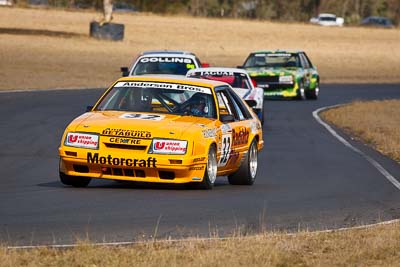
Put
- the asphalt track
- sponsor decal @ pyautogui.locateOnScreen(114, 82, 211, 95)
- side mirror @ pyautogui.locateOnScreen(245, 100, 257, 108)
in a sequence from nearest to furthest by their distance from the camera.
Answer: the asphalt track < sponsor decal @ pyautogui.locateOnScreen(114, 82, 211, 95) < side mirror @ pyautogui.locateOnScreen(245, 100, 257, 108)

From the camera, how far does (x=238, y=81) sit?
23766 millimetres

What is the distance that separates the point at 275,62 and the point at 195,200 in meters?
Answer: 21.7

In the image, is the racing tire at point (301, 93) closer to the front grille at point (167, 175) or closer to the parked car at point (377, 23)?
the front grille at point (167, 175)

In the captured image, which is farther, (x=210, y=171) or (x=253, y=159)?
(x=253, y=159)

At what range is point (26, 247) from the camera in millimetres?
8656

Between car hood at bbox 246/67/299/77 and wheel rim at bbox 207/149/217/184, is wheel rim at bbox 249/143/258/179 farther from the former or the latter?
car hood at bbox 246/67/299/77

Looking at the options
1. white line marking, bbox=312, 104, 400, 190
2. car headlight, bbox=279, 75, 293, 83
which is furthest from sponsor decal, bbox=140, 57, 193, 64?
car headlight, bbox=279, 75, 293, 83

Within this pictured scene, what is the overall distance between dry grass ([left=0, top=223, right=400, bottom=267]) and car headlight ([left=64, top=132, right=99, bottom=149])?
11.1ft

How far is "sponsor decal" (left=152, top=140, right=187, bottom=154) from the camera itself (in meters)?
12.2

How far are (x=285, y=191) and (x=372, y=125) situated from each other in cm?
1178

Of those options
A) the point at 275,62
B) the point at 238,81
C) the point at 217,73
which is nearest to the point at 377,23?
the point at 275,62

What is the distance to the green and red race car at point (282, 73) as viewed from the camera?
3216 cm

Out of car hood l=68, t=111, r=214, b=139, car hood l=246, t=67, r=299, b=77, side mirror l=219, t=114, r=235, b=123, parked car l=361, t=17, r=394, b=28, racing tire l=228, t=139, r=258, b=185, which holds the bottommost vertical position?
parked car l=361, t=17, r=394, b=28

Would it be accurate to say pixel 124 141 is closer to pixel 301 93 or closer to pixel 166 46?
pixel 301 93
